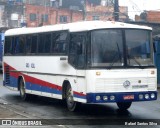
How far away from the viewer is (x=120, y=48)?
42.9 feet

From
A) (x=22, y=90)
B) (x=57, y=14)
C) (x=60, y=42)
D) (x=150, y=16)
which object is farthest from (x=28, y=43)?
(x=57, y=14)

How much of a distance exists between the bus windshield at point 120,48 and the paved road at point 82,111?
1584mm

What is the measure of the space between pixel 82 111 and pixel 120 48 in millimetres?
2675

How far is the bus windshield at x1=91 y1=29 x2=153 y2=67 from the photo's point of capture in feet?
42.1

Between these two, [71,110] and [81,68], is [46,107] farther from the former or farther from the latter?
[81,68]

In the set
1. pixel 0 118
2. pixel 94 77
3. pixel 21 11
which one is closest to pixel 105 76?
pixel 94 77

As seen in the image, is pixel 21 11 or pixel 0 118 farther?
pixel 21 11

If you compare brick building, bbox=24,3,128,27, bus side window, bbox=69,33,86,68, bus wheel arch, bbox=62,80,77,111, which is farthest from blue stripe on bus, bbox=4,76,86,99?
brick building, bbox=24,3,128,27

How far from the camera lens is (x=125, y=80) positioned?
12836 mm

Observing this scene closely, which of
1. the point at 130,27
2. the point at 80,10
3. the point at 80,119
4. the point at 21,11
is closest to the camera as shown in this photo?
the point at 80,119

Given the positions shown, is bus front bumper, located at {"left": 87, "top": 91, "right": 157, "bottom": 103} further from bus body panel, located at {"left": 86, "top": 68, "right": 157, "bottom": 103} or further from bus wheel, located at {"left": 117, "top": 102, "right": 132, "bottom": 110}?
bus wheel, located at {"left": 117, "top": 102, "right": 132, "bottom": 110}

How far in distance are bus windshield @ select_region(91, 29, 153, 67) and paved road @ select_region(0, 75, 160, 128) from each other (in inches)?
62.4

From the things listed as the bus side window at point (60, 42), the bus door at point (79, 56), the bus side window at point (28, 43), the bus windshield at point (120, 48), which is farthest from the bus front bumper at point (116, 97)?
the bus side window at point (28, 43)

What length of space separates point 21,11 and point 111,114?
7694 cm
